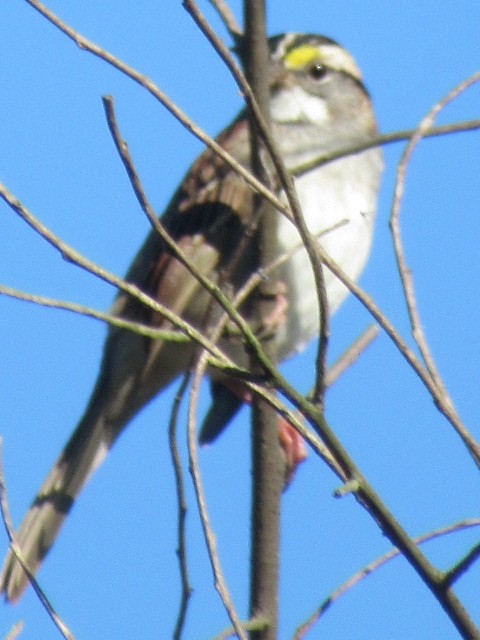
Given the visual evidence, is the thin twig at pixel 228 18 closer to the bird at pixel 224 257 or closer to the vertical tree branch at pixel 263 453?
the vertical tree branch at pixel 263 453

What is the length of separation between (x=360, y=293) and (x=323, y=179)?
2.64 metres

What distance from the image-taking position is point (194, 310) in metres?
5.33

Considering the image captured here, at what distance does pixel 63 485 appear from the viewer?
5512 mm

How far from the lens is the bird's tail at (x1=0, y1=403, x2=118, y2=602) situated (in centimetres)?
527

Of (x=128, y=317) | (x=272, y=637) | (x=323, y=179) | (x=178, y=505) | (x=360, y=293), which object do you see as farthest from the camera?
(x=128, y=317)

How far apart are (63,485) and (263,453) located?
87.4 inches

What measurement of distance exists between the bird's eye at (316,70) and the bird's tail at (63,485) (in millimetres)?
1707

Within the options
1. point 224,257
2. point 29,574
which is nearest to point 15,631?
point 29,574

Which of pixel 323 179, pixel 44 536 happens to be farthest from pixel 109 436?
pixel 323 179

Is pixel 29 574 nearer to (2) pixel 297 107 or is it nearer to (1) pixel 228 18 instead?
(1) pixel 228 18

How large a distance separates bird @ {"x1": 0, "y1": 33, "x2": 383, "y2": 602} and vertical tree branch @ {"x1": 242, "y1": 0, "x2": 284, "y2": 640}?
143cm

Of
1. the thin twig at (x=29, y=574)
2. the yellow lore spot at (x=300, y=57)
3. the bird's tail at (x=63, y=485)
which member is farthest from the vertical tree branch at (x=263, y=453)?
the yellow lore spot at (x=300, y=57)

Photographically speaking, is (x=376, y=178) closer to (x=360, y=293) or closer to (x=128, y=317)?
(x=128, y=317)

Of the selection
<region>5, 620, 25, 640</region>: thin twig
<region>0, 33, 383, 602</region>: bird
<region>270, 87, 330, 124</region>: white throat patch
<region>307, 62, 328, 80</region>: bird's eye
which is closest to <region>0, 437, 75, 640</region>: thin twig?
<region>5, 620, 25, 640</region>: thin twig
